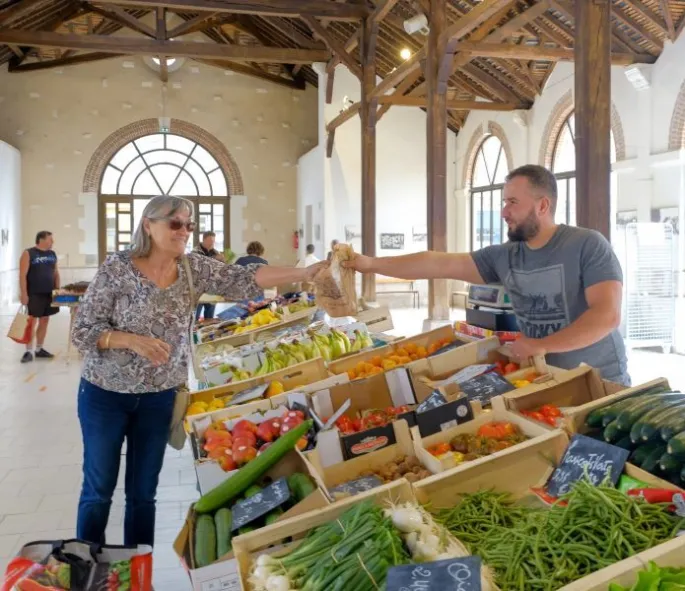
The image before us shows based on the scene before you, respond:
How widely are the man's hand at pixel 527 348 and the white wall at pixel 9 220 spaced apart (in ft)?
46.7

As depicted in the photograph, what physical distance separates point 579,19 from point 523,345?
3.76 m

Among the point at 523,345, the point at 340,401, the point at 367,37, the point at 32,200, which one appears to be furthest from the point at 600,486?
the point at 32,200

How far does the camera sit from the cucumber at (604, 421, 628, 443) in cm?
199

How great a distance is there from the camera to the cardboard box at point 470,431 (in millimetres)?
1991

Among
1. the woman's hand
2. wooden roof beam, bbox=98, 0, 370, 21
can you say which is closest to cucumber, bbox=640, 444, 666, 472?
the woman's hand

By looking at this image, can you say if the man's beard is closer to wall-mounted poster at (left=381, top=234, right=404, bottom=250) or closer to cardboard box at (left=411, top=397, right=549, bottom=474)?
cardboard box at (left=411, top=397, right=549, bottom=474)

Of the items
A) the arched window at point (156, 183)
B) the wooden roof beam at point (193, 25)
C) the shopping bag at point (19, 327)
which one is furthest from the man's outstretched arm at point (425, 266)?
the arched window at point (156, 183)

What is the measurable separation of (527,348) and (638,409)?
1.92 feet

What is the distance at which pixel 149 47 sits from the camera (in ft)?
42.8

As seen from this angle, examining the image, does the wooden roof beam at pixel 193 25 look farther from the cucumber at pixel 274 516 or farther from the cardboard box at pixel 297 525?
the cardboard box at pixel 297 525

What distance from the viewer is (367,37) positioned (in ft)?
39.0

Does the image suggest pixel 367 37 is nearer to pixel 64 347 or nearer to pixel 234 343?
pixel 64 347

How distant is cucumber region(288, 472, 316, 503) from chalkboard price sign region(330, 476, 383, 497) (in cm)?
7

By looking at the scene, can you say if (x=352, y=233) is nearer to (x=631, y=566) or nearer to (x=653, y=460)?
(x=653, y=460)
